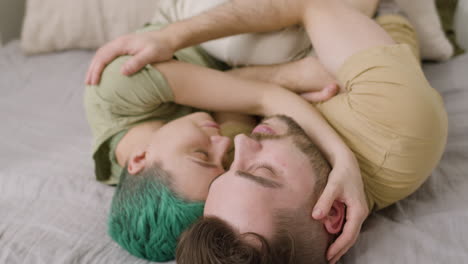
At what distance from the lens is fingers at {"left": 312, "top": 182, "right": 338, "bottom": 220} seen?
82 cm

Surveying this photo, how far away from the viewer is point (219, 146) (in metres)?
1.05

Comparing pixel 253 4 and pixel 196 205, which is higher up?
pixel 253 4

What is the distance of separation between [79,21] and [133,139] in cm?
99

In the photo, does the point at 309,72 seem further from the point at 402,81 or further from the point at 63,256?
the point at 63,256

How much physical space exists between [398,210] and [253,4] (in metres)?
0.64

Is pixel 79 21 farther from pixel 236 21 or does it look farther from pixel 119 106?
pixel 236 21

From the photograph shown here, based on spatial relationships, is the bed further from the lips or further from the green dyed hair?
the lips

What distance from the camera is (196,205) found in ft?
3.05

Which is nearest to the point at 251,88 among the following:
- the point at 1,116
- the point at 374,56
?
the point at 374,56

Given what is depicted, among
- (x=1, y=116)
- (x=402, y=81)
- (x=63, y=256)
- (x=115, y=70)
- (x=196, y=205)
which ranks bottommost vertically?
(x=1, y=116)

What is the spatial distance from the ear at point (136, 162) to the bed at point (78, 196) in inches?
7.3

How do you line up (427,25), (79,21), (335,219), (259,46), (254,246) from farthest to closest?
1. (79,21)
2. (427,25)
3. (259,46)
4. (335,219)
5. (254,246)

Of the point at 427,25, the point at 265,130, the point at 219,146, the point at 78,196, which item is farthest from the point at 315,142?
the point at 427,25

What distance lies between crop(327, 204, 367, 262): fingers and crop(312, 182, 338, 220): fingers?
0.18 ft
